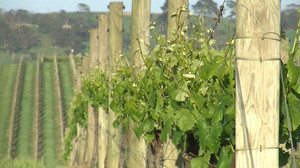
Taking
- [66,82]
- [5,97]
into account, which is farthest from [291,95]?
[66,82]

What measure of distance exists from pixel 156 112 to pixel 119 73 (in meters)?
2.45

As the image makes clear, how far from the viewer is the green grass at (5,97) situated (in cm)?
3209

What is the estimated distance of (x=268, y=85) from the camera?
112 inches

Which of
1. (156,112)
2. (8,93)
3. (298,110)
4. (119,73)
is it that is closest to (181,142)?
(156,112)

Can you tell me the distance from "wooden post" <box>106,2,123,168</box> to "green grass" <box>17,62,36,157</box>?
19841 millimetres

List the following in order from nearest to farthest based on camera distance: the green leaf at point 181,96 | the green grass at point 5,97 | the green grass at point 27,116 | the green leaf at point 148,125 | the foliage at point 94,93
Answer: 1. the green leaf at point 181,96
2. the green leaf at point 148,125
3. the foliage at point 94,93
4. the green grass at point 27,116
5. the green grass at point 5,97

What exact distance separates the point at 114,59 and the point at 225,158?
514cm

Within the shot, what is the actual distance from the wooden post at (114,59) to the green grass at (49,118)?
45.5ft

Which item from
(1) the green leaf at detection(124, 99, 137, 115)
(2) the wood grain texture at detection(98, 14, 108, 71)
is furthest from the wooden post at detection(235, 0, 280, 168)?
(2) the wood grain texture at detection(98, 14, 108, 71)

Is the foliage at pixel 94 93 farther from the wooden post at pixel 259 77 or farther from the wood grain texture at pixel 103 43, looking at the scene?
the wooden post at pixel 259 77

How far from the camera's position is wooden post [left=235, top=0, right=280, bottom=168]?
2.83 meters

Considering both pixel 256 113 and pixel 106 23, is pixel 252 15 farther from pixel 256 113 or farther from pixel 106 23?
pixel 106 23

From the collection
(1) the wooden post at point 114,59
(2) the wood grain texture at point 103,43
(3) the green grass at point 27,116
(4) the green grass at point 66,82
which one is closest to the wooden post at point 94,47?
(2) the wood grain texture at point 103,43

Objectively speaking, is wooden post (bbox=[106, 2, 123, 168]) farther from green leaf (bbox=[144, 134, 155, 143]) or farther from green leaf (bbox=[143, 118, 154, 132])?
green leaf (bbox=[143, 118, 154, 132])
